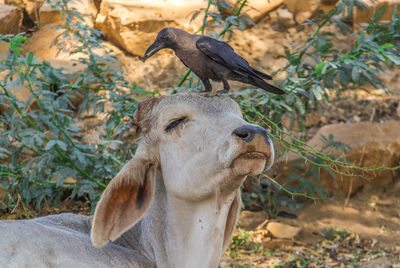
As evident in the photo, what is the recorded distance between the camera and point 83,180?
456 cm

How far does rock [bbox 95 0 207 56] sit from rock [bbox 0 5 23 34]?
101cm

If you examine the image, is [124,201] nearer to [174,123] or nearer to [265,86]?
[174,123]

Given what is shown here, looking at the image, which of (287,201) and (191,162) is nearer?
(191,162)

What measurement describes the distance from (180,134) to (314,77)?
2.51m

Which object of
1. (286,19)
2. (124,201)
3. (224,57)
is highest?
(224,57)

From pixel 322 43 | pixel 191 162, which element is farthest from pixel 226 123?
pixel 322 43

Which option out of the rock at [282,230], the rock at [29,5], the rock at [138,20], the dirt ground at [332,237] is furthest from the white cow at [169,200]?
the rock at [29,5]

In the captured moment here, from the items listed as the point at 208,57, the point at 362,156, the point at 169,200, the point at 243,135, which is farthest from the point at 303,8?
the point at 243,135

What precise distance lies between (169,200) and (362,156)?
4.09 m

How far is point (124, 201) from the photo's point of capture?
2.51m

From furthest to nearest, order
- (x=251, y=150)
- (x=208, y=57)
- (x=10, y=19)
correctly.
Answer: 1. (x=10, y=19)
2. (x=208, y=57)
3. (x=251, y=150)

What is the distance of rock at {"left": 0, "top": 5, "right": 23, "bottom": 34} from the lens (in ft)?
22.5

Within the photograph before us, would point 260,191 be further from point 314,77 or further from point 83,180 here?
point 83,180

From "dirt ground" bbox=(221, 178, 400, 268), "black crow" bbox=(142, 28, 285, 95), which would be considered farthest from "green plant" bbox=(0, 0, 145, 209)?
"black crow" bbox=(142, 28, 285, 95)
